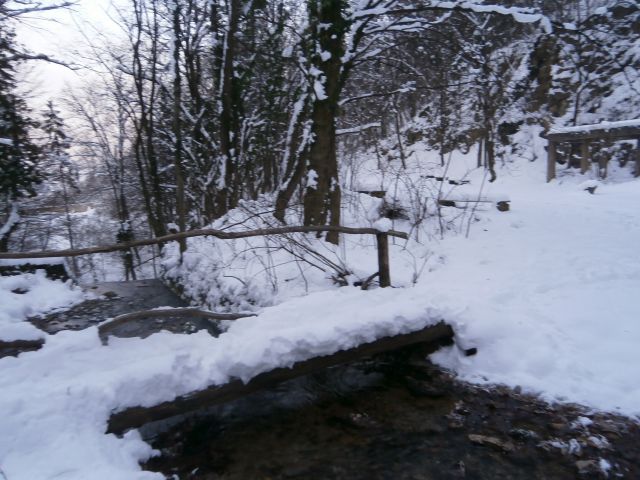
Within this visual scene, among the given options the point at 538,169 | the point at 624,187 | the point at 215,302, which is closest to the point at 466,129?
the point at 538,169

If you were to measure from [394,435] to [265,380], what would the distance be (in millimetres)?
1131

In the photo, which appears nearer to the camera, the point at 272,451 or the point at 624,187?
the point at 272,451

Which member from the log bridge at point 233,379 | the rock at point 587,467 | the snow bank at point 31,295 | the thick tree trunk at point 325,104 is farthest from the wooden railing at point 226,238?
the snow bank at point 31,295

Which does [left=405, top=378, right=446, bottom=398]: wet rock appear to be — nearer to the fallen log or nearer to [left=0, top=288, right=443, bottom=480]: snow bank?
[left=0, top=288, right=443, bottom=480]: snow bank

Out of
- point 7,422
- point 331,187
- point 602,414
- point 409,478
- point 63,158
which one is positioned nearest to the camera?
point 7,422

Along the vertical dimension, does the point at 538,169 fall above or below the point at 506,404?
above

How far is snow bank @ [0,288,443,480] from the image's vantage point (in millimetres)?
2598

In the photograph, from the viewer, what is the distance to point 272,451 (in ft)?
11.2

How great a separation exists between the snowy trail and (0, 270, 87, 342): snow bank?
609cm

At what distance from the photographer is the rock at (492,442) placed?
322 centimetres

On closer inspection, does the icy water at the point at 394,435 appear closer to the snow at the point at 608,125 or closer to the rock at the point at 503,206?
the rock at the point at 503,206

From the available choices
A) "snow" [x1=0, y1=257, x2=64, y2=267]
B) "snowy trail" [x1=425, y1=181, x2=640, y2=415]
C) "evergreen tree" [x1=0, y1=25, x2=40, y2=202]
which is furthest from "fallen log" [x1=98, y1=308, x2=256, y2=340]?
"evergreen tree" [x1=0, y1=25, x2=40, y2=202]

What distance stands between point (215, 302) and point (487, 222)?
5.59 meters

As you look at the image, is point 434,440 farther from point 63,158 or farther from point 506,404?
point 63,158
